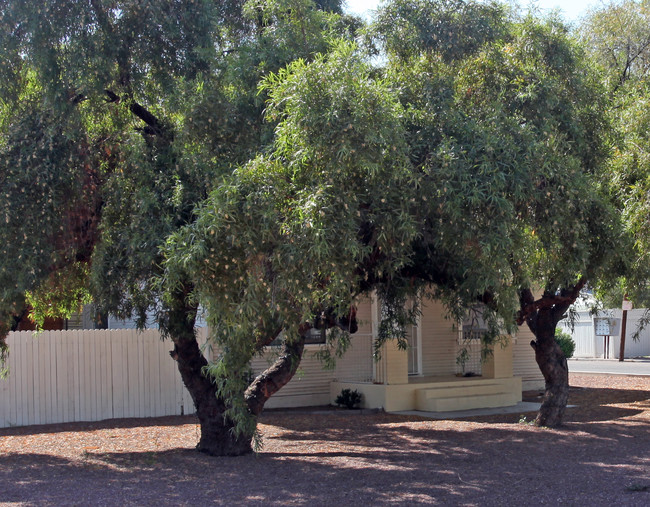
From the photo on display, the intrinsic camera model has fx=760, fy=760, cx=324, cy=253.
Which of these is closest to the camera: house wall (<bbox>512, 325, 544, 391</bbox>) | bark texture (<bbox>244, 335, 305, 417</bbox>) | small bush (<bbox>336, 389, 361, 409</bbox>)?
bark texture (<bbox>244, 335, 305, 417</bbox>)

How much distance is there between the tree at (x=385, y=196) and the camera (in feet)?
22.4

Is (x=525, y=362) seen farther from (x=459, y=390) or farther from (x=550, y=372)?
(x=550, y=372)

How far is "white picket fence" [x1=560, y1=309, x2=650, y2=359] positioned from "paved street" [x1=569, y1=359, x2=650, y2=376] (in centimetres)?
118

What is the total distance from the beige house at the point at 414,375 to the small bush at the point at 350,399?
135mm

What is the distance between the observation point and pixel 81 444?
11.4 m

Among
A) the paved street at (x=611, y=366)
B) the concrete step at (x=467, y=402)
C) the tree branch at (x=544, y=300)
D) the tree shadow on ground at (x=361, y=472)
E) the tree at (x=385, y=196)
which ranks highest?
the tree at (x=385, y=196)

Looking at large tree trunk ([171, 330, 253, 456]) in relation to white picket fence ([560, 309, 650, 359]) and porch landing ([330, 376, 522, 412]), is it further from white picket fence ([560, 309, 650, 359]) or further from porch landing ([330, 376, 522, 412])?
white picket fence ([560, 309, 650, 359])

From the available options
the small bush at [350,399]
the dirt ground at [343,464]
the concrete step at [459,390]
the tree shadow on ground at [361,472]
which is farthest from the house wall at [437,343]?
the tree shadow on ground at [361,472]

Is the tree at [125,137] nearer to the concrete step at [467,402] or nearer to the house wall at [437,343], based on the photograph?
the concrete step at [467,402]

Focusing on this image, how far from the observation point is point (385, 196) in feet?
23.4

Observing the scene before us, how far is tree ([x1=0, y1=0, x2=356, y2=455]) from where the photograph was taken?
8.48 m

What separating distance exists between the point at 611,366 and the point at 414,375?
13.9 metres

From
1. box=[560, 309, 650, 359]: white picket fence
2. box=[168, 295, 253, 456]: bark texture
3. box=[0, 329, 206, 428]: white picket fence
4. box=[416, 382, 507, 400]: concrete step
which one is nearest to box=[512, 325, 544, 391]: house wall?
box=[416, 382, 507, 400]: concrete step

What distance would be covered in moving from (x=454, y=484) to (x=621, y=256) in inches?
155
